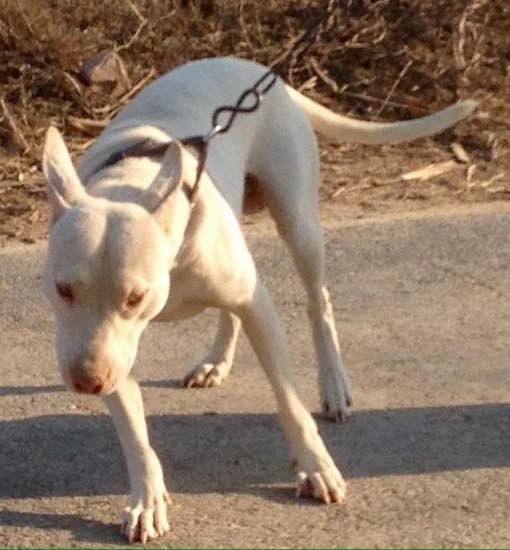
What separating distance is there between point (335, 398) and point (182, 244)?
4.34 ft

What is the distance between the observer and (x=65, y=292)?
14.7ft

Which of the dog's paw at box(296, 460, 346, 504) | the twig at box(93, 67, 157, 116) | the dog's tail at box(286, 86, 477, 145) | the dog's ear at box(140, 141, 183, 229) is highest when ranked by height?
the dog's ear at box(140, 141, 183, 229)

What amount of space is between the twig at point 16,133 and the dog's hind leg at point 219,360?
3.29 metres

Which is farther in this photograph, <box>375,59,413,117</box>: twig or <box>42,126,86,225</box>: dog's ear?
<box>375,59,413,117</box>: twig

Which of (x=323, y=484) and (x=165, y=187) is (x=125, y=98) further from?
(x=165, y=187)

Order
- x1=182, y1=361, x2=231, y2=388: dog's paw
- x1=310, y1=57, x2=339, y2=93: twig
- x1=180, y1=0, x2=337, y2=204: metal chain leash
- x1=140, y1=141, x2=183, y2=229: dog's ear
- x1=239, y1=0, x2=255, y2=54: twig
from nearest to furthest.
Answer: x1=140, y1=141, x2=183, y2=229: dog's ear → x1=180, y1=0, x2=337, y2=204: metal chain leash → x1=182, y1=361, x2=231, y2=388: dog's paw → x1=310, y1=57, x2=339, y2=93: twig → x1=239, y1=0, x2=255, y2=54: twig

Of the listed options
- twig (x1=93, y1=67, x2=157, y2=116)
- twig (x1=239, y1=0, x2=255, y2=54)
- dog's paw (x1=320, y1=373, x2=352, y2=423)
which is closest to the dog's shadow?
dog's paw (x1=320, y1=373, x2=352, y2=423)

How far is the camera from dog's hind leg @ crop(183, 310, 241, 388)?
627 cm

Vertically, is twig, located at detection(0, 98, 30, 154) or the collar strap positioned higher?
the collar strap

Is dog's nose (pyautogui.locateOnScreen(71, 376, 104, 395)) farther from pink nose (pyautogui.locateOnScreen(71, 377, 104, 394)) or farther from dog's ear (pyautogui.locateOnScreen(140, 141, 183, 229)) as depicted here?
dog's ear (pyautogui.locateOnScreen(140, 141, 183, 229))

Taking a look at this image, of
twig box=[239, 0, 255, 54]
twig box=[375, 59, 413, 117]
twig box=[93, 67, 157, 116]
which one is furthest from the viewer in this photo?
twig box=[239, 0, 255, 54]

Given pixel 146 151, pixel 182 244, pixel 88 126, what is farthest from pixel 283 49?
pixel 182 244

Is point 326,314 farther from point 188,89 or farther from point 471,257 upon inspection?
point 471,257

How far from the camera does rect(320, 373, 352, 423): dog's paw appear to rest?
588 centimetres
